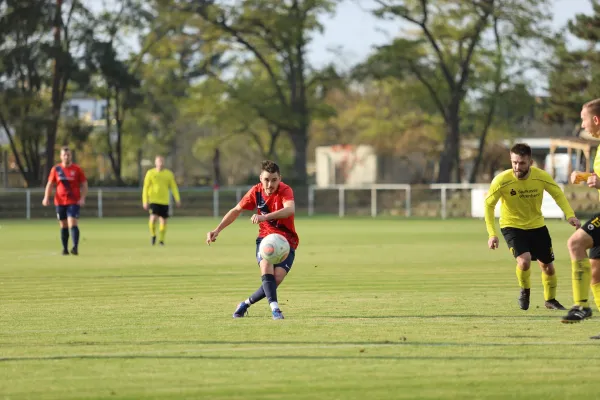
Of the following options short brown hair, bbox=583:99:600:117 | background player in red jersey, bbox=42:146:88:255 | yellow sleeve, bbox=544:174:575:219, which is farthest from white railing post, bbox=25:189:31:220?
short brown hair, bbox=583:99:600:117

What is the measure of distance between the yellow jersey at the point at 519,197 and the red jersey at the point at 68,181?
12553mm

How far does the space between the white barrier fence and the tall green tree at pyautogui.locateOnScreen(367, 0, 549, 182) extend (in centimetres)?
756

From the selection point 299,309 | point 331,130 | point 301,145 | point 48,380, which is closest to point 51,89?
point 301,145

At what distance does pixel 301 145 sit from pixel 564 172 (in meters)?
15.5

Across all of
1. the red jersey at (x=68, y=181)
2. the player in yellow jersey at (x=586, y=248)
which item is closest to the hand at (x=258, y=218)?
the player in yellow jersey at (x=586, y=248)

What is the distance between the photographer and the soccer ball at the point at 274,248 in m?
11.9

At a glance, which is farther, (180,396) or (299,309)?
(299,309)

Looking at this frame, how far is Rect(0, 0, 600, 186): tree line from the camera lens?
57.5m

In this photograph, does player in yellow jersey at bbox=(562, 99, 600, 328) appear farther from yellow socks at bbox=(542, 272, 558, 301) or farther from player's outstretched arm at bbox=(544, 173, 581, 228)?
yellow socks at bbox=(542, 272, 558, 301)

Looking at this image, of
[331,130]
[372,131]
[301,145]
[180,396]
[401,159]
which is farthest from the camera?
[331,130]

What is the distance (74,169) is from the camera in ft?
79.2

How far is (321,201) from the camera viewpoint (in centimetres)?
5728

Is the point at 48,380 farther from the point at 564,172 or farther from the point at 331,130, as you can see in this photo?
the point at 331,130

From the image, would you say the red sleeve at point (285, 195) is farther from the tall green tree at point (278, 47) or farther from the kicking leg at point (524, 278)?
the tall green tree at point (278, 47)
